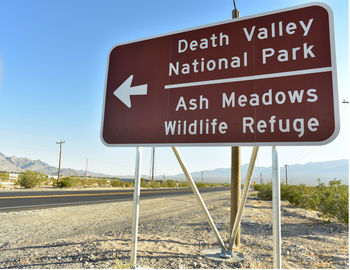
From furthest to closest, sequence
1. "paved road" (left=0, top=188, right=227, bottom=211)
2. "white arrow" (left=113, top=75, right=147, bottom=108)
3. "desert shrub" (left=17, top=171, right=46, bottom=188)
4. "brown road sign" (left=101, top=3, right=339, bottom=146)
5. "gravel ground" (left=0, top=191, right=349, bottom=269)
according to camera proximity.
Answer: "desert shrub" (left=17, top=171, right=46, bottom=188)
"paved road" (left=0, top=188, right=227, bottom=211)
"gravel ground" (left=0, top=191, right=349, bottom=269)
"white arrow" (left=113, top=75, right=147, bottom=108)
"brown road sign" (left=101, top=3, right=339, bottom=146)

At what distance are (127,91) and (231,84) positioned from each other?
141 centimetres

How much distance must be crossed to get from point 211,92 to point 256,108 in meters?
0.56

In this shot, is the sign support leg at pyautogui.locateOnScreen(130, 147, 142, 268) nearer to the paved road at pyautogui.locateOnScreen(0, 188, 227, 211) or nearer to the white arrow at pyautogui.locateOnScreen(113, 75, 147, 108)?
the white arrow at pyautogui.locateOnScreen(113, 75, 147, 108)

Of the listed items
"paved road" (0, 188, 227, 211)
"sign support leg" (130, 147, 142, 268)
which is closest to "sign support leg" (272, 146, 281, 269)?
"sign support leg" (130, 147, 142, 268)

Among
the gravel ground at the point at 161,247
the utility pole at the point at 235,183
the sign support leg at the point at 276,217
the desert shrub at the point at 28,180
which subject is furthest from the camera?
the desert shrub at the point at 28,180

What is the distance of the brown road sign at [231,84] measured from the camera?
2.30m

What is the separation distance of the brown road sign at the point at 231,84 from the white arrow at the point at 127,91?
1 centimetres

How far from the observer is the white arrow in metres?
3.17

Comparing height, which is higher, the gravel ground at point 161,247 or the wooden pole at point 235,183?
the wooden pole at point 235,183

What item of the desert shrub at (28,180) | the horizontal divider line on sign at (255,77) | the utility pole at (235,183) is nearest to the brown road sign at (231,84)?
the horizontal divider line on sign at (255,77)

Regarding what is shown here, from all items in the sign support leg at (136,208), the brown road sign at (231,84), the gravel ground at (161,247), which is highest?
the brown road sign at (231,84)

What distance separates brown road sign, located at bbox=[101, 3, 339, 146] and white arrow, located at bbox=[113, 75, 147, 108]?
0.05 feet

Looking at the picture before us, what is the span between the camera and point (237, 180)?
4965 millimetres

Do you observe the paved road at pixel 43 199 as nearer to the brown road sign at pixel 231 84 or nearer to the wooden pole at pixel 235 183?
the wooden pole at pixel 235 183
